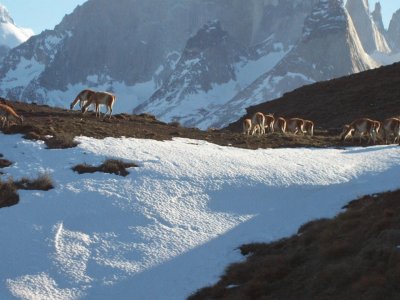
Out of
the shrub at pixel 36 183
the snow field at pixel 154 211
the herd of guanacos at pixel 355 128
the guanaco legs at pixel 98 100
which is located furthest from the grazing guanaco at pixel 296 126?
the shrub at pixel 36 183

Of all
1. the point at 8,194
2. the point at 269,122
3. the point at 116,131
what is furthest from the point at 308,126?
the point at 8,194

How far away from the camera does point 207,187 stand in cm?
2217

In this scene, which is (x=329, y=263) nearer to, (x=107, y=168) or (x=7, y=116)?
(x=107, y=168)

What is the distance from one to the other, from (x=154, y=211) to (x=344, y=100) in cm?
4184

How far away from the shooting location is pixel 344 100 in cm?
5894

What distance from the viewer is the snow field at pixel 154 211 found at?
16578 mm

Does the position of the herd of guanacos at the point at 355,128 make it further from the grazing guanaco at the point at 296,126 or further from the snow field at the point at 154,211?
the snow field at the point at 154,211

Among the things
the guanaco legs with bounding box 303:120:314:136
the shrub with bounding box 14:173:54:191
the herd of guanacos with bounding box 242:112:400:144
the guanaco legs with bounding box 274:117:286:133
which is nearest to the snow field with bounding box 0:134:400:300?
the shrub with bounding box 14:173:54:191

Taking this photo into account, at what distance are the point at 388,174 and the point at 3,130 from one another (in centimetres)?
1436

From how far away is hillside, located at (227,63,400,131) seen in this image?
174 feet

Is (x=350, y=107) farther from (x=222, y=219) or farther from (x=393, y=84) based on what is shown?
(x=222, y=219)

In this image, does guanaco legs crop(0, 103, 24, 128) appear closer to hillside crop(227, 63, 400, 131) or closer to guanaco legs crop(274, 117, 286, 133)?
guanaco legs crop(274, 117, 286, 133)

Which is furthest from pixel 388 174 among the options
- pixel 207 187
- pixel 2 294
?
pixel 2 294

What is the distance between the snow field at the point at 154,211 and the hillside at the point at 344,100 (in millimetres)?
26527
